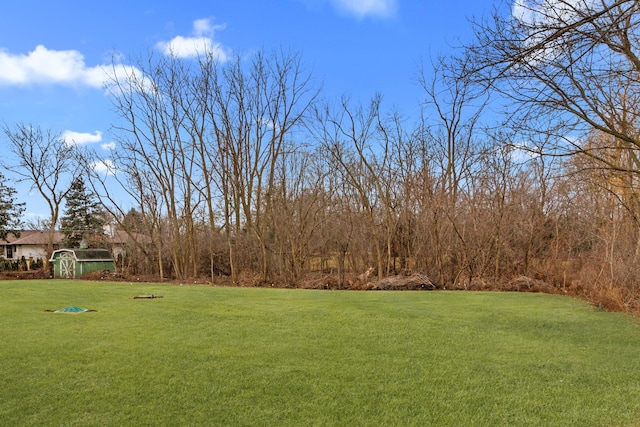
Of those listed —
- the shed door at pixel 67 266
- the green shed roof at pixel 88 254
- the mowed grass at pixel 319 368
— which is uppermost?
the green shed roof at pixel 88 254

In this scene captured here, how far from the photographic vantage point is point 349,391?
4.39 metres

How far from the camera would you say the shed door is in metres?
22.2

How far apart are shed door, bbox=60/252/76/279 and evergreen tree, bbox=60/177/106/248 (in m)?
9.82

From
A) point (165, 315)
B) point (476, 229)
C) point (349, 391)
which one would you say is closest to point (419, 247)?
point (476, 229)

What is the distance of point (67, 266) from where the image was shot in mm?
22391

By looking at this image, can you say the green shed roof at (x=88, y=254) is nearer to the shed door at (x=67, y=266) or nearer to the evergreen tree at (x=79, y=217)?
the shed door at (x=67, y=266)

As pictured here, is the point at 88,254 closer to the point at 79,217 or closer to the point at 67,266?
the point at 67,266

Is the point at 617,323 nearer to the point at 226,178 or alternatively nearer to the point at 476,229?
the point at 476,229

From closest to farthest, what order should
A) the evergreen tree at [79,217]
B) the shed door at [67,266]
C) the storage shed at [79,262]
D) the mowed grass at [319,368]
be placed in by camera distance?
the mowed grass at [319,368] → the storage shed at [79,262] → the shed door at [67,266] → the evergreen tree at [79,217]

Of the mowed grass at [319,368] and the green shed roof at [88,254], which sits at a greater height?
the green shed roof at [88,254]

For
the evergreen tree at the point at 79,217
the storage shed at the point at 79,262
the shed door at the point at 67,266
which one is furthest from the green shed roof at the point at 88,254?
the evergreen tree at the point at 79,217

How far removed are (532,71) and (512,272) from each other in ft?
41.1

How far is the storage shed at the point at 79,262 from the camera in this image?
22031mm

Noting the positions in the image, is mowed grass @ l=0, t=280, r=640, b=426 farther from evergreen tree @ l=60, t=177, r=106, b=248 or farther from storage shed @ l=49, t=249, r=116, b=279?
evergreen tree @ l=60, t=177, r=106, b=248
